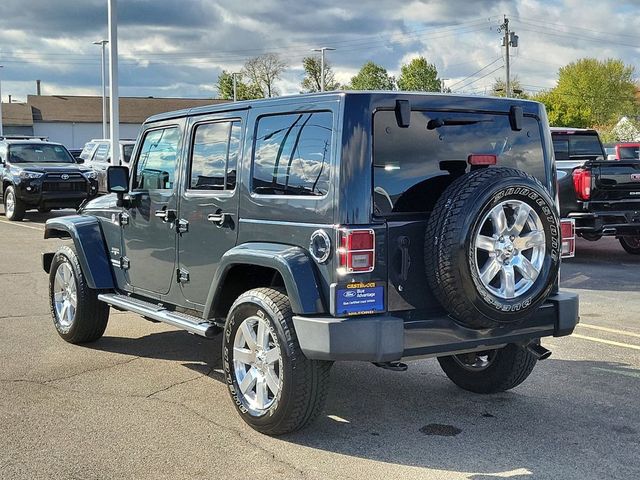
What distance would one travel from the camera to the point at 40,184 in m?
18.1

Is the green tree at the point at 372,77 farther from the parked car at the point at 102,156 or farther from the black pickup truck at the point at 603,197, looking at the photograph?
the black pickup truck at the point at 603,197

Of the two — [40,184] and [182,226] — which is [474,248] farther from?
[40,184]

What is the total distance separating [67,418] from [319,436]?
1.58 meters

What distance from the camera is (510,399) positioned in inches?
209

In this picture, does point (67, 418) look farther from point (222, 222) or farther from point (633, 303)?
point (633, 303)

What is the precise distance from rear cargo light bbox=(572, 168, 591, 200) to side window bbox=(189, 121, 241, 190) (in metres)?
7.59

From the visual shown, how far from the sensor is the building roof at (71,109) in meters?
76.9

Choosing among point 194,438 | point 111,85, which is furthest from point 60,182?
point 194,438

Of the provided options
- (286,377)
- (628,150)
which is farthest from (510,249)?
(628,150)

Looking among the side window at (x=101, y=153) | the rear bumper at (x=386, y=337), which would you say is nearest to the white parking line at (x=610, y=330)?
the rear bumper at (x=386, y=337)

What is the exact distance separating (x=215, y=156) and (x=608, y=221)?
7.99 meters

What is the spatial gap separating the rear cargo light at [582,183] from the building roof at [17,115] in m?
72.7

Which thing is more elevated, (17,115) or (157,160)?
(17,115)

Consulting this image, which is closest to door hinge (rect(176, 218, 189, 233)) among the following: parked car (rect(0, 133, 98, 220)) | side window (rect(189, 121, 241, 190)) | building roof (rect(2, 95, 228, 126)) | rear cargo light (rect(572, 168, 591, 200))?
side window (rect(189, 121, 241, 190))
